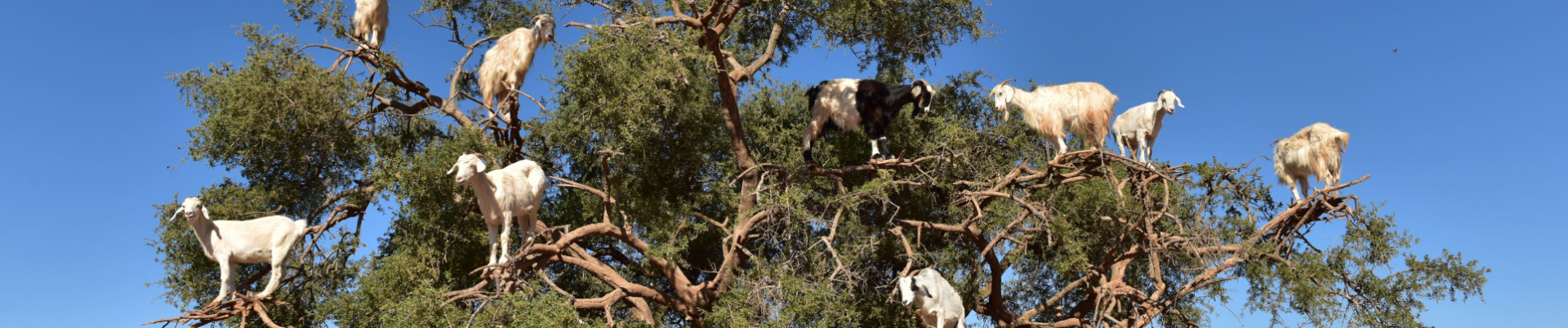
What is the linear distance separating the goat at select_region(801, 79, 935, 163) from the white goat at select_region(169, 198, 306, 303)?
3993 mm

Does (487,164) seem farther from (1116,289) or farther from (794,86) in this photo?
(1116,289)

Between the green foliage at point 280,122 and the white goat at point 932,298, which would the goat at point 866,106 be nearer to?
the white goat at point 932,298

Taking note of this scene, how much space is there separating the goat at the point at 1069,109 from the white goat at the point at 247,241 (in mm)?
5691

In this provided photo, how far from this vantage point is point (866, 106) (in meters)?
8.93

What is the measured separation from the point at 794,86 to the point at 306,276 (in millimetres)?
4683

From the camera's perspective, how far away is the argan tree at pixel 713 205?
316 inches

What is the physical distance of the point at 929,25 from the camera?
424 inches

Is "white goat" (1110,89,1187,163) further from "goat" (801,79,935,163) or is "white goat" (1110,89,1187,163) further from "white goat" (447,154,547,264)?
"white goat" (447,154,547,264)

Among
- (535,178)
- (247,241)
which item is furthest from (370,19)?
(535,178)

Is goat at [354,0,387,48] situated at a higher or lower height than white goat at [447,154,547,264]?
higher

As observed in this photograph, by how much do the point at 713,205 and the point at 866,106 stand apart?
237 cm

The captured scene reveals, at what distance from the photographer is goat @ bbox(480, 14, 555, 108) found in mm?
9711

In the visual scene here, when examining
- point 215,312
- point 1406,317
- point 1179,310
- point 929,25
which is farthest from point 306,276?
point 1406,317

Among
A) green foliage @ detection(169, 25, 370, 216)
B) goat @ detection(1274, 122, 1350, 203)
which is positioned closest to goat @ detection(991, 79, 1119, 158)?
goat @ detection(1274, 122, 1350, 203)
